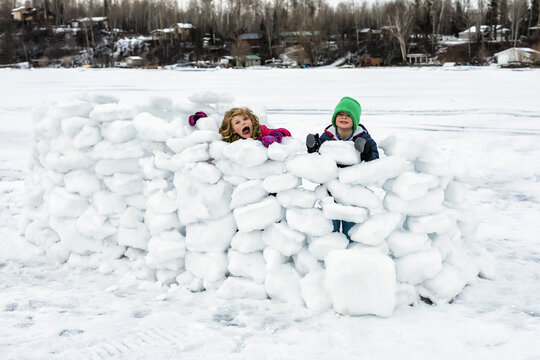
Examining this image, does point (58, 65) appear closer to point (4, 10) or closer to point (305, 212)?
point (4, 10)

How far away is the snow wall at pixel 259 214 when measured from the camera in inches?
109

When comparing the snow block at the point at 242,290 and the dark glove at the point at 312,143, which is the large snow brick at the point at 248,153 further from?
the snow block at the point at 242,290

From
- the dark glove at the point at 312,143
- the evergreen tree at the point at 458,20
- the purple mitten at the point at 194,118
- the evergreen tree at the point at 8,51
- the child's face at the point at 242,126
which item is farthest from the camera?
the evergreen tree at the point at 458,20

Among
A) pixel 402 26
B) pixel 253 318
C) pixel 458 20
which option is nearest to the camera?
A: pixel 253 318

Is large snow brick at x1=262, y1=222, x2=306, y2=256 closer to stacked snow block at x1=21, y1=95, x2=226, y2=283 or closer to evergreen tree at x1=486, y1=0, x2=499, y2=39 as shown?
stacked snow block at x1=21, y1=95, x2=226, y2=283

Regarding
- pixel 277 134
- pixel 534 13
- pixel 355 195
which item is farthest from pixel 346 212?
pixel 534 13

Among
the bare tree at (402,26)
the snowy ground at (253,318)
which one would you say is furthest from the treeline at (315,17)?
the snowy ground at (253,318)

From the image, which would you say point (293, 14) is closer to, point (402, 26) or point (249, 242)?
point (402, 26)

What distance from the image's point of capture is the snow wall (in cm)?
276

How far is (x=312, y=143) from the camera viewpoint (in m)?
2.96

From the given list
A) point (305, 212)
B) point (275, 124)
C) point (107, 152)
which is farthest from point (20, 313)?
point (275, 124)

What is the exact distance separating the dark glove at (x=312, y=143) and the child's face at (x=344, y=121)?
159mm

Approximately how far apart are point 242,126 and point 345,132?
60cm

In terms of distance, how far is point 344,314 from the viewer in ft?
8.91
